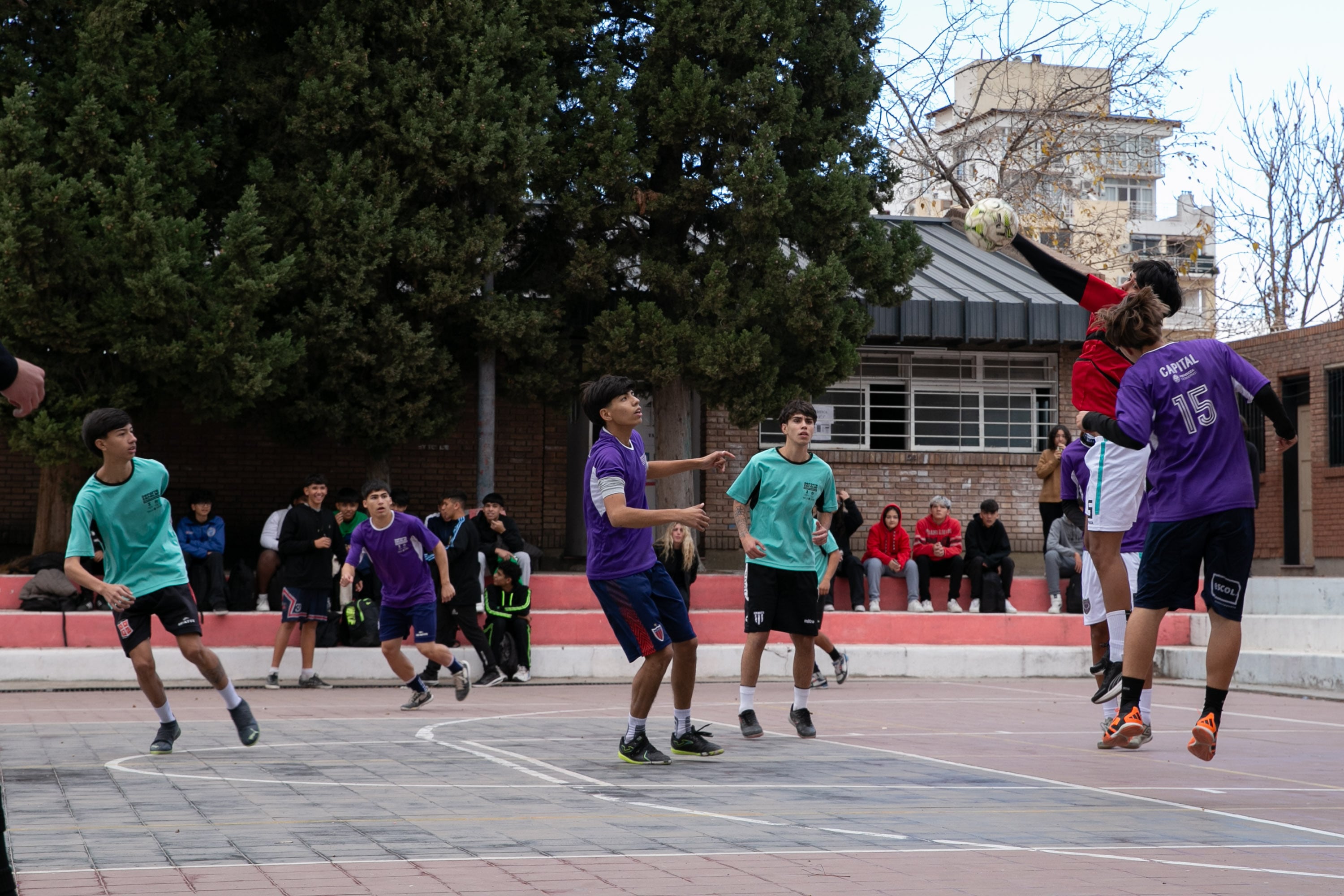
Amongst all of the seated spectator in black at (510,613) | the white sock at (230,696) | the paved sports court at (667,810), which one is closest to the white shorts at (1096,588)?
the paved sports court at (667,810)

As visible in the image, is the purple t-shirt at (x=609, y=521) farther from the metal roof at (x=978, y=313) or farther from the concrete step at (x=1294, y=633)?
the metal roof at (x=978, y=313)

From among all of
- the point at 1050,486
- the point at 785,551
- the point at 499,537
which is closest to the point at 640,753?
the point at 785,551

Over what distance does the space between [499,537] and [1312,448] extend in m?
14.5

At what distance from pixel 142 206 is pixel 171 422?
567 cm

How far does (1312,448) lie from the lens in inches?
955

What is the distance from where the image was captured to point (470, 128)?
60.3 ft

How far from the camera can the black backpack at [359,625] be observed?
1711cm

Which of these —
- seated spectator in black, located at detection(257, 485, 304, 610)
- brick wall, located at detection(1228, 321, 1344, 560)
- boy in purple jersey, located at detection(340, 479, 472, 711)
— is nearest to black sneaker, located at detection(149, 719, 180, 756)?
boy in purple jersey, located at detection(340, 479, 472, 711)

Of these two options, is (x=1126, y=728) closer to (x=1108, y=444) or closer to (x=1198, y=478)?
(x=1198, y=478)

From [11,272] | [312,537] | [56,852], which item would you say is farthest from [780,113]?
[56,852]

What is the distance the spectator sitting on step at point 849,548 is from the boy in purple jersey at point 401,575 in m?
7.28

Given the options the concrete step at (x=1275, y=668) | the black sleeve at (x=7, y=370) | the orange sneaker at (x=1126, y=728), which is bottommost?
the concrete step at (x=1275, y=668)

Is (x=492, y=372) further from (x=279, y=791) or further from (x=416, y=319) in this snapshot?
(x=279, y=791)

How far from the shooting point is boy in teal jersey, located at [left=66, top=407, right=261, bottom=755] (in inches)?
364
